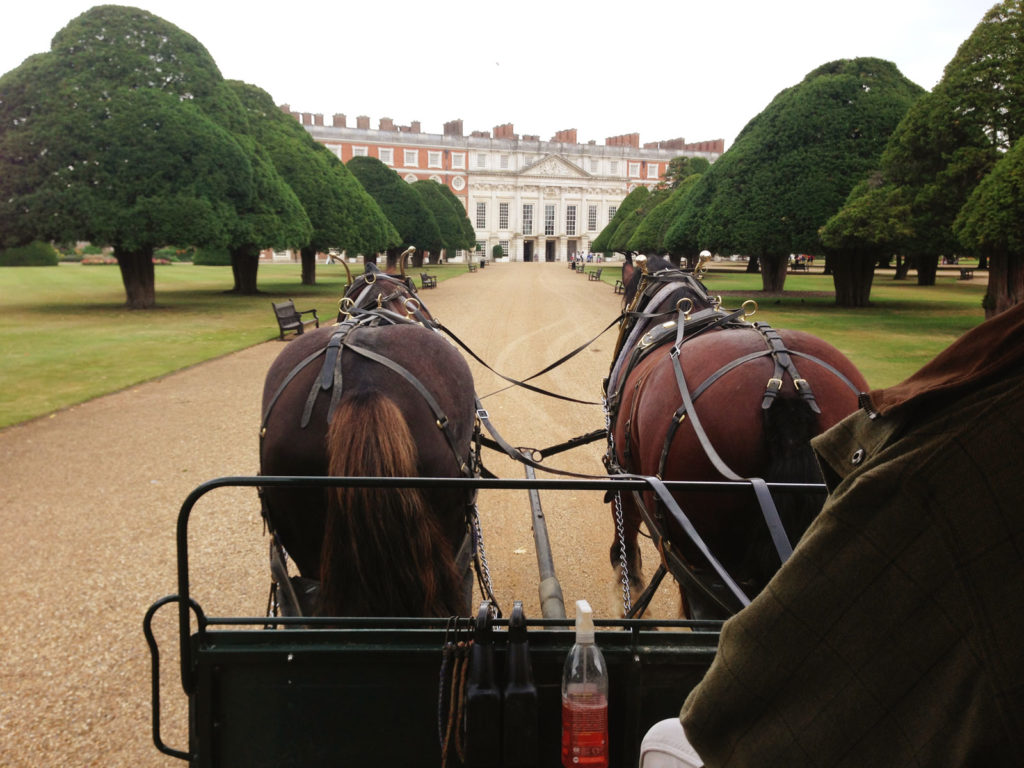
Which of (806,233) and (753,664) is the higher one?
(806,233)

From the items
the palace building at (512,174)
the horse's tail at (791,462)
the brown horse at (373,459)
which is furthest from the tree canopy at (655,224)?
the palace building at (512,174)

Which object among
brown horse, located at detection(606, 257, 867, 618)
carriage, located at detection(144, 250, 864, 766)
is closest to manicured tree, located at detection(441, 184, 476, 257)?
brown horse, located at detection(606, 257, 867, 618)

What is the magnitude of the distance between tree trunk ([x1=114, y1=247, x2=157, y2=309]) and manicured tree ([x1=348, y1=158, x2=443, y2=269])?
599 inches

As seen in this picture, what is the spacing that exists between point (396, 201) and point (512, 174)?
1930 inches

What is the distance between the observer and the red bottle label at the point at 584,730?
1699 millimetres

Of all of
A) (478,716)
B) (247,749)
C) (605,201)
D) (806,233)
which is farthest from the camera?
(605,201)

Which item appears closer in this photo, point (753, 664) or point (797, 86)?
point (753, 664)

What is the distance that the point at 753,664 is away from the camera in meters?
0.97

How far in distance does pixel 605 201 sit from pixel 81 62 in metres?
73.2

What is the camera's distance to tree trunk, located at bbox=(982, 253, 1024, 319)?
1545cm

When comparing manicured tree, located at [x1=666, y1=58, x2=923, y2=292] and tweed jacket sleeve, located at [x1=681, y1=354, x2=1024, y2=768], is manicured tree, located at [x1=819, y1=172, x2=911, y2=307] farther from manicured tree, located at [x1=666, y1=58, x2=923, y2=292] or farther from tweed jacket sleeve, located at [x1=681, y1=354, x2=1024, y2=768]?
tweed jacket sleeve, located at [x1=681, y1=354, x2=1024, y2=768]

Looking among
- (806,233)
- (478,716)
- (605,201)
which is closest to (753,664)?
(478,716)

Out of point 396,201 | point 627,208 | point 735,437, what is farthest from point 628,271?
point 627,208

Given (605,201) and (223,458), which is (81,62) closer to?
(223,458)
